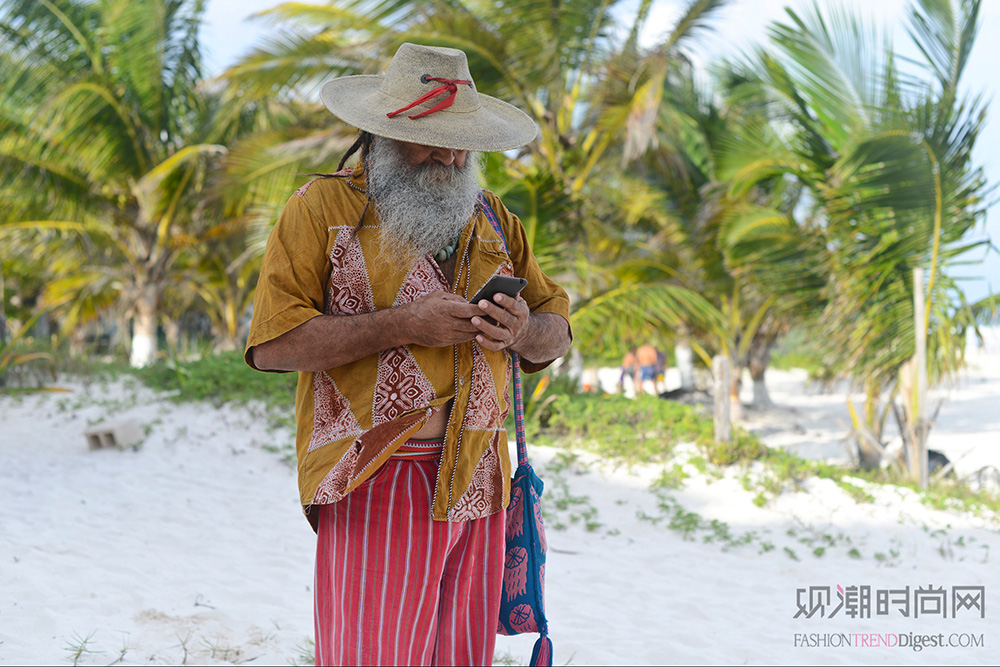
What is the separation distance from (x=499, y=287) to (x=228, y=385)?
6.75 m

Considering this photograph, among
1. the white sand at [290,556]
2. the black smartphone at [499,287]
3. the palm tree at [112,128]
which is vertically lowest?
the white sand at [290,556]

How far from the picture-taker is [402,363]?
163 cm

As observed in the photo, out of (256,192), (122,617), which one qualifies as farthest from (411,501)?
(256,192)

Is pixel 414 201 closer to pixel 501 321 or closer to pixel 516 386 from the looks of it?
pixel 501 321

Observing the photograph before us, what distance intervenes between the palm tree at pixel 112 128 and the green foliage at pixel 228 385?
2724 mm

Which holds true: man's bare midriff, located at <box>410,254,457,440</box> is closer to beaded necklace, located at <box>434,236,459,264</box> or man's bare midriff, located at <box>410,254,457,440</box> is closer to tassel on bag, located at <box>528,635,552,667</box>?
beaded necklace, located at <box>434,236,459,264</box>

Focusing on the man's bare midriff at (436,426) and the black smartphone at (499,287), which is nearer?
the black smartphone at (499,287)

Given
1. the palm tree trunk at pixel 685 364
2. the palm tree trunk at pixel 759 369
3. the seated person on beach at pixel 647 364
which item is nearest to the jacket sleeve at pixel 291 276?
the seated person on beach at pixel 647 364

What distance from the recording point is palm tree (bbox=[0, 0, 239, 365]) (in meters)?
9.30

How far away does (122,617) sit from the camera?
133 inches

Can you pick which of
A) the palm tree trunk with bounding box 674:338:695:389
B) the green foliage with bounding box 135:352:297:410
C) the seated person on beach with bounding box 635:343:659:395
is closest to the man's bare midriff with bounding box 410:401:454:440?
the green foliage with bounding box 135:352:297:410

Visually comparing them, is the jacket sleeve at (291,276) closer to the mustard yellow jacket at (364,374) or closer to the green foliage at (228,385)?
the mustard yellow jacket at (364,374)

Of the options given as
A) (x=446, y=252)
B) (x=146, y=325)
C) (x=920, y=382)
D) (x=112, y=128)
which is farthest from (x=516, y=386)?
(x=146, y=325)

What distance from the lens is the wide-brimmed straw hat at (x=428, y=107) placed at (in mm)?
1678
